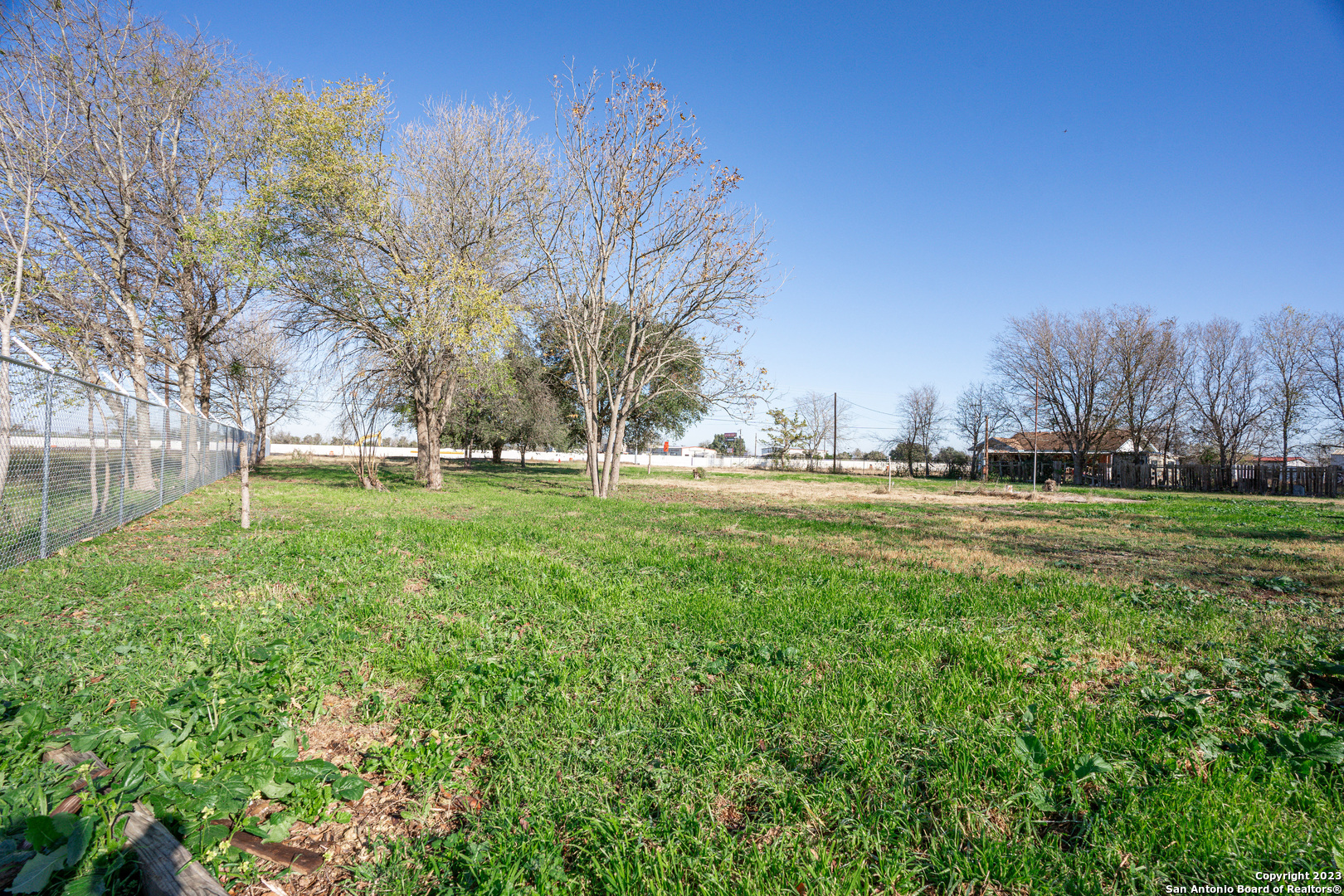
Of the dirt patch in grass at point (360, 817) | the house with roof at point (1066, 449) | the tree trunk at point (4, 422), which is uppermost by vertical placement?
the house with roof at point (1066, 449)

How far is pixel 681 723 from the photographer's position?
3.09 meters

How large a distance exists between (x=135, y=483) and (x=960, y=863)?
14.2 meters

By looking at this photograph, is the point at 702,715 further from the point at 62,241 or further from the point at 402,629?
the point at 62,241

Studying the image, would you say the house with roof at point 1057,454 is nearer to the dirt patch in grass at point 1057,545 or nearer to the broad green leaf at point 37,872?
the dirt patch in grass at point 1057,545

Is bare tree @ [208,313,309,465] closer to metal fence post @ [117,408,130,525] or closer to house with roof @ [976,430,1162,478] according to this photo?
metal fence post @ [117,408,130,525]

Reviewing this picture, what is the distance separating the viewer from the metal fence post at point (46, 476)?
253 inches

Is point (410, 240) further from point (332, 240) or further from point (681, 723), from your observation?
point (681, 723)

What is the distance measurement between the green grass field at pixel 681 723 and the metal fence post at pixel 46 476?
0.54m

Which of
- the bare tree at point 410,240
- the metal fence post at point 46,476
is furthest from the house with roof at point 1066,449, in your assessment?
the metal fence post at point 46,476

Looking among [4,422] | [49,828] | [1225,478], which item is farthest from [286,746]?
[1225,478]

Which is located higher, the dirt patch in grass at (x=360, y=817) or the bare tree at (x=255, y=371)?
the bare tree at (x=255, y=371)

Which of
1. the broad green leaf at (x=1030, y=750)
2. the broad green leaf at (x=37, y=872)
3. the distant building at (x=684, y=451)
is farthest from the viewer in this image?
the distant building at (x=684, y=451)
